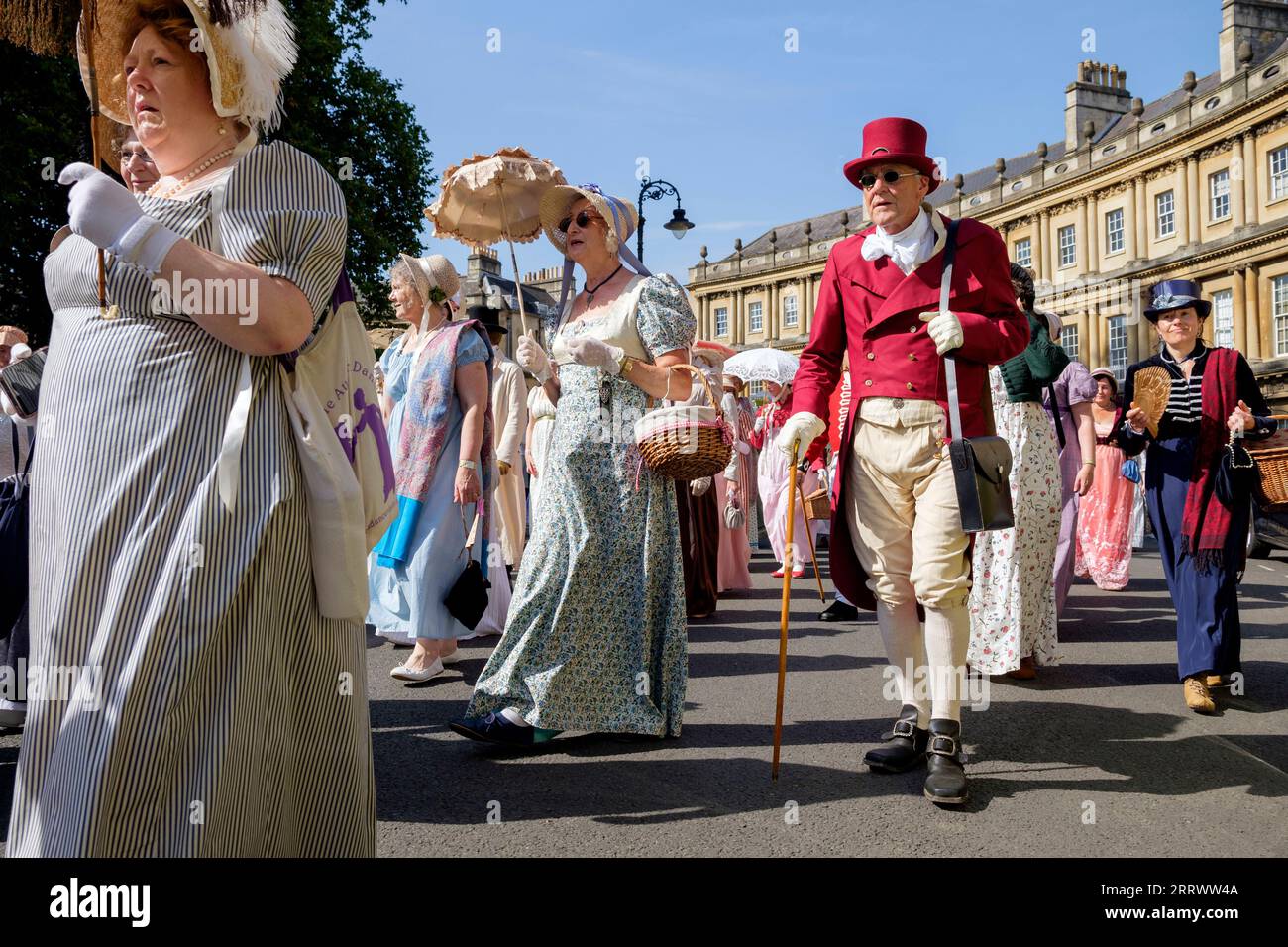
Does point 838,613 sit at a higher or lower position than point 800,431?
lower

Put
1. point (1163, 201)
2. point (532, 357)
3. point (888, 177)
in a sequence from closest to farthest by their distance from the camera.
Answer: point (888, 177) → point (532, 357) → point (1163, 201)

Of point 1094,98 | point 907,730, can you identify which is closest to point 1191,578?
point 907,730

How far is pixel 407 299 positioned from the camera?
6367 millimetres

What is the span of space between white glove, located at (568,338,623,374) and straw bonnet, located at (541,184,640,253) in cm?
64

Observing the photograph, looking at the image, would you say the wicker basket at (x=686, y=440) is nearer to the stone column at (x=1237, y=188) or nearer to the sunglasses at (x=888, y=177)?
the sunglasses at (x=888, y=177)

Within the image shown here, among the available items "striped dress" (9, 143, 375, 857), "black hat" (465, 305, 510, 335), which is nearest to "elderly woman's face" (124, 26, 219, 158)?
"striped dress" (9, 143, 375, 857)

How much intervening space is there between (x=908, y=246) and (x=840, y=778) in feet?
6.69

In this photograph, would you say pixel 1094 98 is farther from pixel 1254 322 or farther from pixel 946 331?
pixel 946 331

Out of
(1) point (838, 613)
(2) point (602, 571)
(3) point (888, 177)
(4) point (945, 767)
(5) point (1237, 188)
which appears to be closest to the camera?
(4) point (945, 767)

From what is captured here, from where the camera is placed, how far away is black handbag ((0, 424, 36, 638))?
176 inches

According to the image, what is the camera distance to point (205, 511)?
7.32 ft

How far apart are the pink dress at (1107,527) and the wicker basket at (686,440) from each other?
7.61 metres

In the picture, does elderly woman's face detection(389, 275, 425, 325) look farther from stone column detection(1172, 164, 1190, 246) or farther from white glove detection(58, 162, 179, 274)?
stone column detection(1172, 164, 1190, 246)
